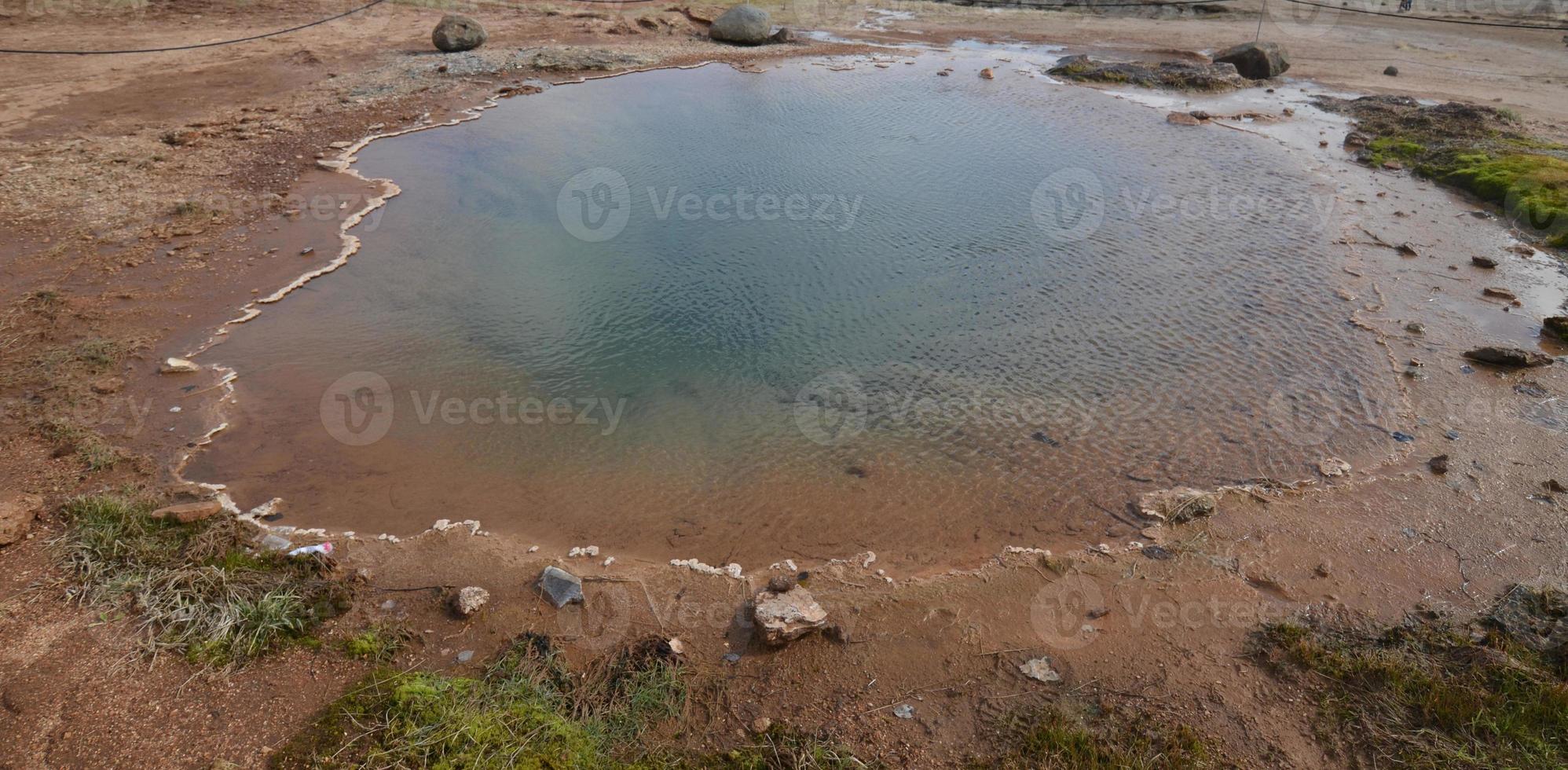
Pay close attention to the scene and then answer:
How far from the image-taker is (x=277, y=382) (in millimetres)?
8289

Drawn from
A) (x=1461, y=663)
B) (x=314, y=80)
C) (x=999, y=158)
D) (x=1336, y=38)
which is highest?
(x=1336, y=38)

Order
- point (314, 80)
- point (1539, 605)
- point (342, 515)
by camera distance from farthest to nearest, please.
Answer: point (314, 80) → point (342, 515) → point (1539, 605)

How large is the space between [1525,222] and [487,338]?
623 inches

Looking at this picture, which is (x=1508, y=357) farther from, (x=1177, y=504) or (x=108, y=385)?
(x=108, y=385)

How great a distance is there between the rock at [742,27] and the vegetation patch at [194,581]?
2127 centimetres

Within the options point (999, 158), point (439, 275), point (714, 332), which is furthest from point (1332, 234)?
point (439, 275)

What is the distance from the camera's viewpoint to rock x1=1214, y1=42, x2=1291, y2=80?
833 inches

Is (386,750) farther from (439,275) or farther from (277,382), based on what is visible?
(439,275)

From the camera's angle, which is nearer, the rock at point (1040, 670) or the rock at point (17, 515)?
the rock at point (1040, 670)

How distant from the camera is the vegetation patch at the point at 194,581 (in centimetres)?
511

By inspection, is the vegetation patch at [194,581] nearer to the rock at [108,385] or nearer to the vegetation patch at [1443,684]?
the rock at [108,385]

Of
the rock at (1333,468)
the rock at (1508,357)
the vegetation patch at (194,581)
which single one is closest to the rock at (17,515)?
the vegetation patch at (194,581)

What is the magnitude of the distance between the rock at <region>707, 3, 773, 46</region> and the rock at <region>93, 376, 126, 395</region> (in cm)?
1969

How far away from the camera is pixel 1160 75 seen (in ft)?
68.3
